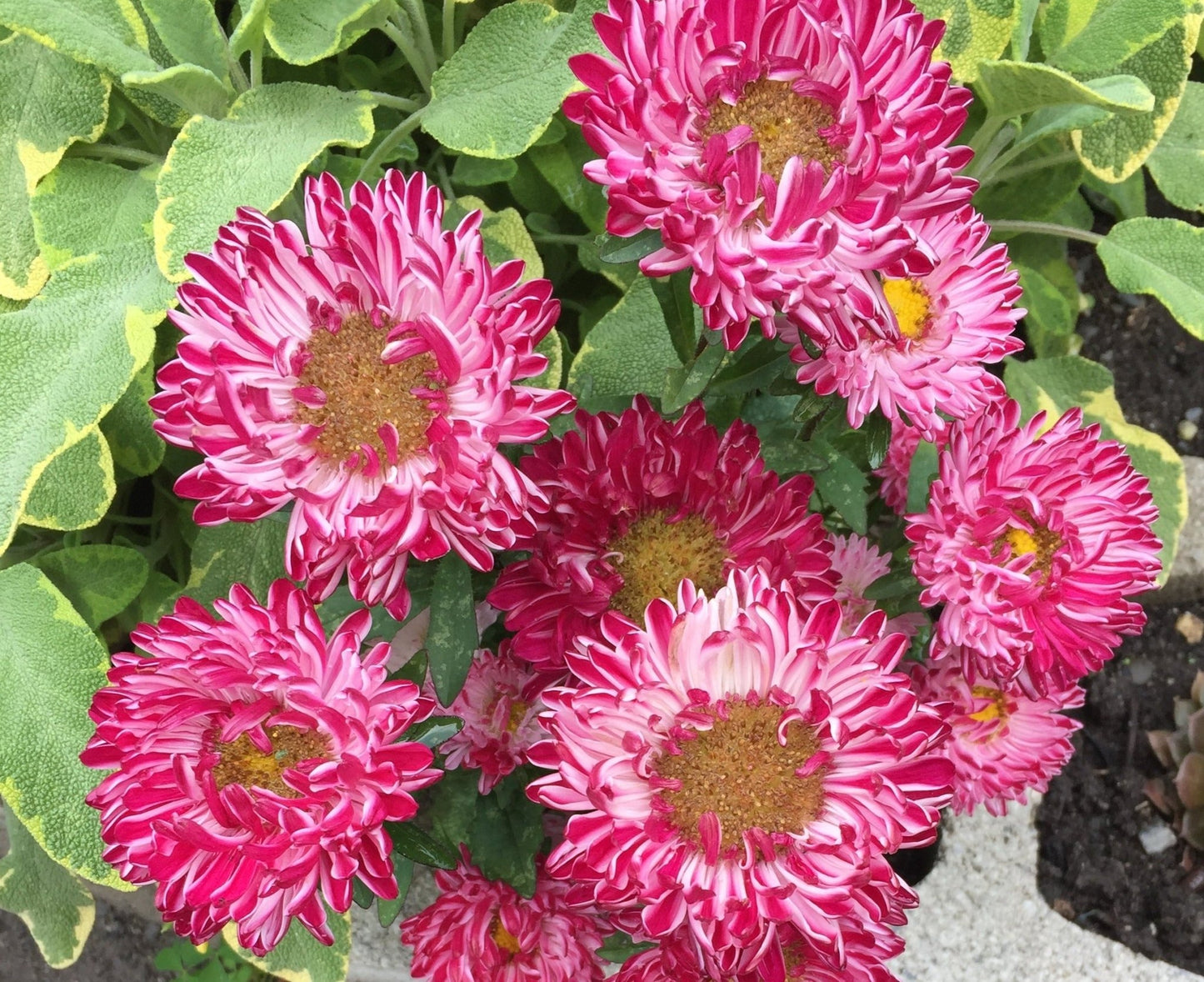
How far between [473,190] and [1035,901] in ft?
3.40

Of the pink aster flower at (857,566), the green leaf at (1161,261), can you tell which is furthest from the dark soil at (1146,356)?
the pink aster flower at (857,566)

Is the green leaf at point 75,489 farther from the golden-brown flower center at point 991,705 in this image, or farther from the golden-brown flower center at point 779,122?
the golden-brown flower center at point 991,705

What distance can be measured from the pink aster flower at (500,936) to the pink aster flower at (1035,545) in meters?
0.39

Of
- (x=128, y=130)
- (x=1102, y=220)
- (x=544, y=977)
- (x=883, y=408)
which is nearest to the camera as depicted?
(x=883, y=408)

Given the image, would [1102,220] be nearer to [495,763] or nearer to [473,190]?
[473,190]

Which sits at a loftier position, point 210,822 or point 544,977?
point 210,822

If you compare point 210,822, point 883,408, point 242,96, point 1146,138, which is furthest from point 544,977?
point 1146,138

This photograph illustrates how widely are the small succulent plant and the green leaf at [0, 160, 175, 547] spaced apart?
1.25 m

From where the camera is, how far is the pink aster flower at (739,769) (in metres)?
0.55

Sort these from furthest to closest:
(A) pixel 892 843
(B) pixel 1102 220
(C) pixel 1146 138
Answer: (B) pixel 1102 220, (C) pixel 1146 138, (A) pixel 892 843

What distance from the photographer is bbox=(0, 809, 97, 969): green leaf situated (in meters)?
1.06

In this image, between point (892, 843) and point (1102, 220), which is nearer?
point (892, 843)

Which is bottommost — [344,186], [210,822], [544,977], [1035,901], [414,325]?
[1035,901]

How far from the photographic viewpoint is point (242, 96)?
83cm
